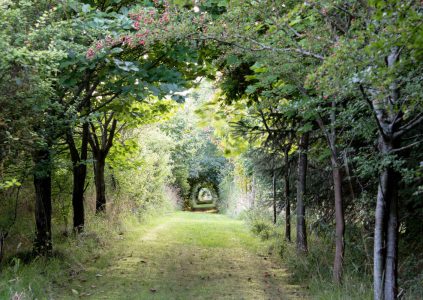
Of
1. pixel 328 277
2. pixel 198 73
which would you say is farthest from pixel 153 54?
pixel 328 277

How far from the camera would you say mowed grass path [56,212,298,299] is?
22.3 feet

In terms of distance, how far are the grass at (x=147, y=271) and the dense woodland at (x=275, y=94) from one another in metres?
0.45

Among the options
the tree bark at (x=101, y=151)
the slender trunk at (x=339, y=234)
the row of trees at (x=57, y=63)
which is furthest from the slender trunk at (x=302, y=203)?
the tree bark at (x=101, y=151)

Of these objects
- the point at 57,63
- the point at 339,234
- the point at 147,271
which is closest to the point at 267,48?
the point at 57,63

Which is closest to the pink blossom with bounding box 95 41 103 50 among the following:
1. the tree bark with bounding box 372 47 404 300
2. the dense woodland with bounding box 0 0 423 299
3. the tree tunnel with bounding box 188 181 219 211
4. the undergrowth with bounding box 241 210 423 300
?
the dense woodland with bounding box 0 0 423 299

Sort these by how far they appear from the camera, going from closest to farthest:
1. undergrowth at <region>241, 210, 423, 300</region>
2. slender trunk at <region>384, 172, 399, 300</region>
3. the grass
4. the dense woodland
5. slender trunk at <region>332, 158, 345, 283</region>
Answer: the dense woodland → slender trunk at <region>384, 172, 399, 300</region> → undergrowth at <region>241, 210, 423, 300</region> → the grass → slender trunk at <region>332, 158, 345, 283</region>

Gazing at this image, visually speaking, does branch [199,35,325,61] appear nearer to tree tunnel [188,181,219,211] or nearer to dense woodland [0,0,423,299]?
dense woodland [0,0,423,299]

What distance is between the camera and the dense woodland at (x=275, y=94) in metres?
4.00

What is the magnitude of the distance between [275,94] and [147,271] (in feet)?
14.1

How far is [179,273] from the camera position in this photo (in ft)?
27.7

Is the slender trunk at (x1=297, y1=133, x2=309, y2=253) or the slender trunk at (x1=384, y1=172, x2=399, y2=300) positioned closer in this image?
the slender trunk at (x1=384, y1=172, x2=399, y2=300)

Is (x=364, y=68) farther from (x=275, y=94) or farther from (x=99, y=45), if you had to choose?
(x=275, y=94)

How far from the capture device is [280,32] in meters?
4.77

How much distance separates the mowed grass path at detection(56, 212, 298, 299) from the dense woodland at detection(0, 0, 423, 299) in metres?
0.73
